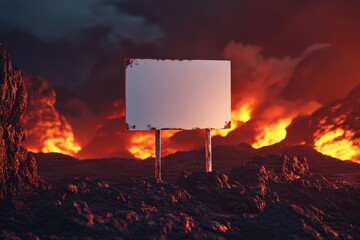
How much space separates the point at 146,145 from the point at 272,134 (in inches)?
266

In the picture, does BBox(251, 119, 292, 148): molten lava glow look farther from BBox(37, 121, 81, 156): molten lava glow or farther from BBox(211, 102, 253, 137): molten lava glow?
BBox(37, 121, 81, 156): molten lava glow

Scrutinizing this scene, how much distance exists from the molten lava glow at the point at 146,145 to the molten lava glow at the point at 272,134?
5.04 meters

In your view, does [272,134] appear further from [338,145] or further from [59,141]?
[59,141]

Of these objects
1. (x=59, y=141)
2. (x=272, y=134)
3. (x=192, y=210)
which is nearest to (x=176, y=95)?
(x=192, y=210)

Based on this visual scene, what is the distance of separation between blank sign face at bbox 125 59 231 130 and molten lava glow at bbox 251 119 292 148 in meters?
12.0

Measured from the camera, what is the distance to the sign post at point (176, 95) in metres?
9.47

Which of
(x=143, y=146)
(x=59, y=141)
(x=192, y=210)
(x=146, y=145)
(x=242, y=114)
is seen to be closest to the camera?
(x=192, y=210)

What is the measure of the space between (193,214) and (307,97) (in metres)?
18.2

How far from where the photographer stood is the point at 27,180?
27.6 feet

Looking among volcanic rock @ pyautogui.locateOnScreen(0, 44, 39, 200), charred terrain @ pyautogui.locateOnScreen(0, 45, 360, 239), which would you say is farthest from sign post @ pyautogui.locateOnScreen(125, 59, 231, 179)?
volcanic rock @ pyautogui.locateOnScreen(0, 44, 39, 200)

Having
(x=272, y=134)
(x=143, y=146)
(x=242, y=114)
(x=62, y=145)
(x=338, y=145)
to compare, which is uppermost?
(x=242, y=114)

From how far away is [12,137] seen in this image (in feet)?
27.3

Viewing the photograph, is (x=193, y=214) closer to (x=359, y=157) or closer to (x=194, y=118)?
(x=194, y=118)

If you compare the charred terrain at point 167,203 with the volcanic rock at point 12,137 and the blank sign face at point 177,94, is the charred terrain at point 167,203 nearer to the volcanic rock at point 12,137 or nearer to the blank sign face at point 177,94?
the volcanic rock at point 12,137
